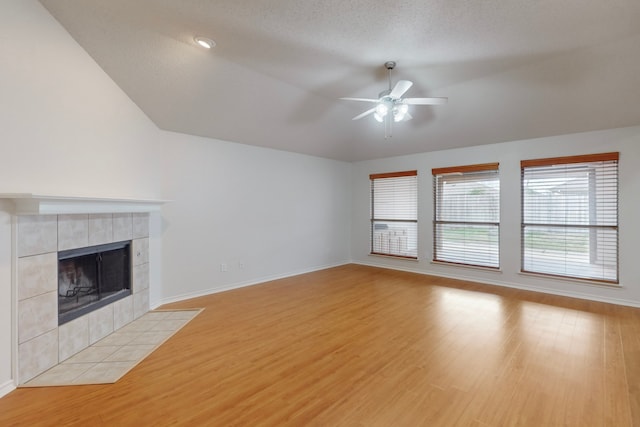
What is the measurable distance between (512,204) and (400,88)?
3484 mm

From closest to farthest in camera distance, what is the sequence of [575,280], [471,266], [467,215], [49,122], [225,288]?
[49,122] < [575,280] < [225,288] < [471,266] < [467,215]

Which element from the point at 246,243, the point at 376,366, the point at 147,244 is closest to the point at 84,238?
the point at 147,244

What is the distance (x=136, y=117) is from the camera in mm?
3617

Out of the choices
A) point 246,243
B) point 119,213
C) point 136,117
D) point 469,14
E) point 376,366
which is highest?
point 469,14

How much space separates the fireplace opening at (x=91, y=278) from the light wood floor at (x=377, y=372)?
788 mm

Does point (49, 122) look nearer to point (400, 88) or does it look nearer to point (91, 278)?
point (91, 278)

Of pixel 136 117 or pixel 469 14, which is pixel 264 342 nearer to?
pixel 136 117

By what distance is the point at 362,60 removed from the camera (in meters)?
3.17

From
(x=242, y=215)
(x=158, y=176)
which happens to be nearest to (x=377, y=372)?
(x=242, y=215)

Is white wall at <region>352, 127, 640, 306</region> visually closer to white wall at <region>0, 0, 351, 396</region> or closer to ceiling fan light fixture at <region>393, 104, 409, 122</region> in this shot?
white wall at <region>0, 0, 351, 396</region>

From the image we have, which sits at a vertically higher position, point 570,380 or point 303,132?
point 303,132

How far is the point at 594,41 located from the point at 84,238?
549cm

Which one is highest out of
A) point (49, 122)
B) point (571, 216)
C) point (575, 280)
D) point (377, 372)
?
point (49, 122)

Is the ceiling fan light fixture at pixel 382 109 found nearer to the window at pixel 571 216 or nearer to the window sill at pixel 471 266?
the window at pixel 571 216
